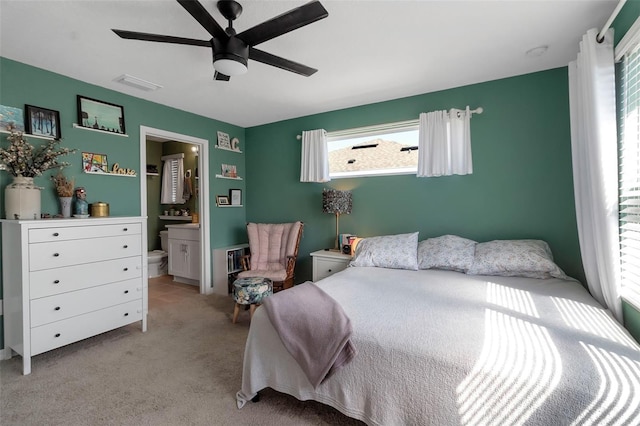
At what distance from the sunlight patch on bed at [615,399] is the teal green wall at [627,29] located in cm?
79

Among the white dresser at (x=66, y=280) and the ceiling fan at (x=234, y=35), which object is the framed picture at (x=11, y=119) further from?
the ceiling fan at (x=234, y=35)

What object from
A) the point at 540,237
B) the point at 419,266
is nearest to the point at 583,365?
the point at 419,266

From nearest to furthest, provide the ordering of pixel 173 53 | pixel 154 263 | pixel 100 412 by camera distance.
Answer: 1. pixel 100 412
2. pixel 173 53
3. pixel 154 263

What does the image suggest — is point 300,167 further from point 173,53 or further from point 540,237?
point 540,237

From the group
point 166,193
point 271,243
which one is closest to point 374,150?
point 271,243

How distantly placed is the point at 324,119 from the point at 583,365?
3527 mm

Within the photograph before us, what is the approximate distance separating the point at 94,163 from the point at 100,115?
511 mm

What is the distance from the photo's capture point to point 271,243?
393 centimetres

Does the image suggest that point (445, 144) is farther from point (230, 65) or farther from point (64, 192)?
point (64, 192)

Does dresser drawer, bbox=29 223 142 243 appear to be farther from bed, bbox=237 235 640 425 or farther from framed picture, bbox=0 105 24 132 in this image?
bed, bbox=237 235 640 425

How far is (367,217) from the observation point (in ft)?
11.8

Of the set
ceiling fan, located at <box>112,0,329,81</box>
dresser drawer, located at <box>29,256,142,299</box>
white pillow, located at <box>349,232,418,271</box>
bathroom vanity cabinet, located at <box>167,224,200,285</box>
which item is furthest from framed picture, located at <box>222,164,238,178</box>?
ceiling fan, located at <box>112,0,329,81</box>

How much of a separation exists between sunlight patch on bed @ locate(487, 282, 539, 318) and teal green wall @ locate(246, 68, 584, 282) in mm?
1020

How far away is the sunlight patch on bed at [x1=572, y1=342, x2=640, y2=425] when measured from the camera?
0.94 m
